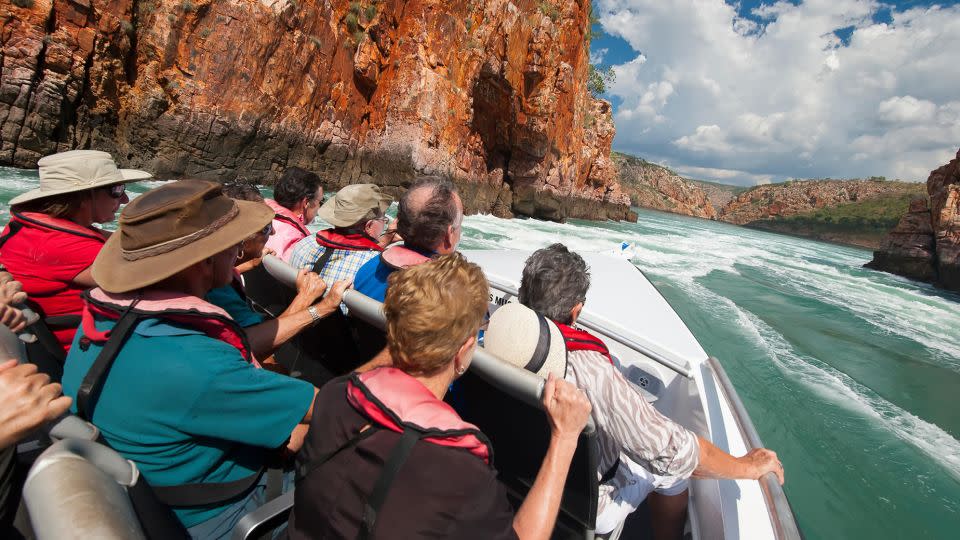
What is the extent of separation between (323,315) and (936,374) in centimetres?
788

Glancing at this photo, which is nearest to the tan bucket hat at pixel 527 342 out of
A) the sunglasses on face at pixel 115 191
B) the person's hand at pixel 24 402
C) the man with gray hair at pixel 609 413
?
the man with gray hair at pixel 609 413

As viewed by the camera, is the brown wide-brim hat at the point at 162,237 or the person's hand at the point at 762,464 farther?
the person's hand at the point at 762,464

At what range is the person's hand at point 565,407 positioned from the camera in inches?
37.8

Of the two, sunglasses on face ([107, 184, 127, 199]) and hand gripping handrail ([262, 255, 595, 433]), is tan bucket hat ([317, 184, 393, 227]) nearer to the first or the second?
sunglasses on face ([107, 184, 127, 199])

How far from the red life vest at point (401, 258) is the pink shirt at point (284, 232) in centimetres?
115

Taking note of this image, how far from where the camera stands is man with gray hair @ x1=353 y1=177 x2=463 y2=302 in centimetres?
175

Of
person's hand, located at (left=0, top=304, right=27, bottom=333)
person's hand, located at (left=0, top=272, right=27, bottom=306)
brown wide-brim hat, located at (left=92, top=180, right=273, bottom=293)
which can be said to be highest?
brown wide-brim hat, located at (left=92, top=180, right=273, bottom=293)

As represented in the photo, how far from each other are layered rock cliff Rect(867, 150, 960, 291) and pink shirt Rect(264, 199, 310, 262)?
83.3ft

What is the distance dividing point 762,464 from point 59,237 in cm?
277

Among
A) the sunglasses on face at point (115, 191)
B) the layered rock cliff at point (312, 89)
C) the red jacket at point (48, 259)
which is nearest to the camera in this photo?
the red jacket at point (48, 259)

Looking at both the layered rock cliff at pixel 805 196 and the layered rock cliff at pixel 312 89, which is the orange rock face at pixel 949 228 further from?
the layered rock cliff at pixel 805 196

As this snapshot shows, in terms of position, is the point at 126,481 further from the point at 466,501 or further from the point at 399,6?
the point at 399,6

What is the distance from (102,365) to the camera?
2.90 feet

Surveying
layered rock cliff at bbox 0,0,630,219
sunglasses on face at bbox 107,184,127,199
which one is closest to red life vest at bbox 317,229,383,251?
sunglasses on face at bbox 107,184,127,199
